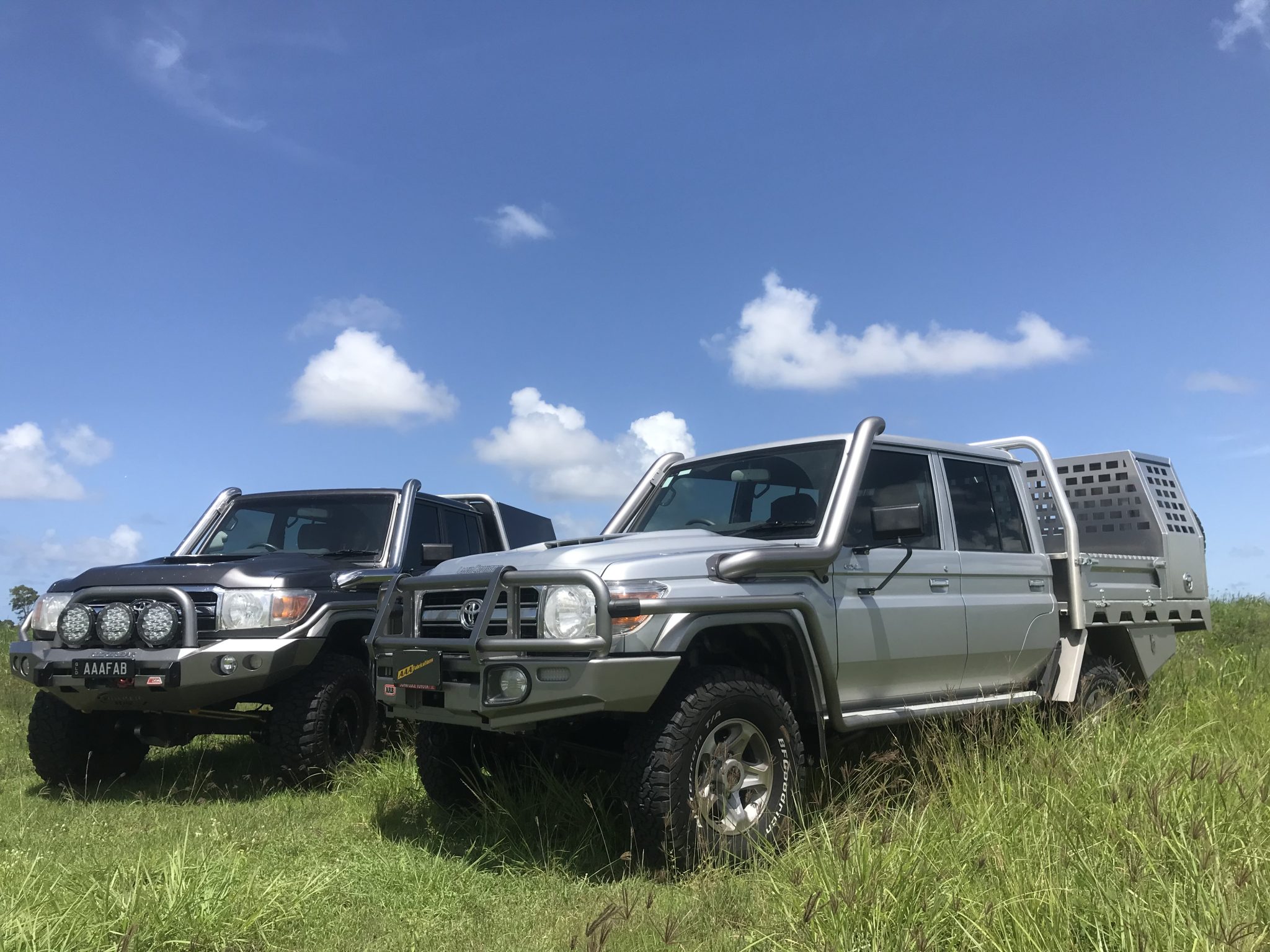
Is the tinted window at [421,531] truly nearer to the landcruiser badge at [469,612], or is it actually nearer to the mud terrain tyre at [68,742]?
the mud terrain tyre at [68,742]

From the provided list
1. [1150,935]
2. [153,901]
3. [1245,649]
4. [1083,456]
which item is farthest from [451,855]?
[1245,649]

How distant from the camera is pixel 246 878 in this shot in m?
3.84

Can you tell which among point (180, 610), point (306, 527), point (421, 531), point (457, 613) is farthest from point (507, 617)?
point (306, 527)

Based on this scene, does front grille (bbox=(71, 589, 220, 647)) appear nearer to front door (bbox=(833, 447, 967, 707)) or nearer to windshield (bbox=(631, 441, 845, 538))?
windshield (bbox=(631, 441, 845, 538))

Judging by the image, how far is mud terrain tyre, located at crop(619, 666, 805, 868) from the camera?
4.13m

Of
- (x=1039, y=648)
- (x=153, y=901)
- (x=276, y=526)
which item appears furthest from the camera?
(x=276, y=526)

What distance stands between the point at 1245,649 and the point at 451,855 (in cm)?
959

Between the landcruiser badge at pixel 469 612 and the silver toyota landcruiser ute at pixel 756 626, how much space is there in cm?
1

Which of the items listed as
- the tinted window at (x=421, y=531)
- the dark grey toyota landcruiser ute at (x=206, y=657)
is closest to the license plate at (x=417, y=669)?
the dark grey toyota landcruiser ute at (x=206, y=657)

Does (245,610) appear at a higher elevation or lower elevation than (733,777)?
higher

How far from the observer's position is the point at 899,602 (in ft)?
17.3

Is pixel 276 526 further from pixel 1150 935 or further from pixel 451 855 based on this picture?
pixel 1150 935

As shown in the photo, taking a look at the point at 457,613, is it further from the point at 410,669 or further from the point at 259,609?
the point at 259,609

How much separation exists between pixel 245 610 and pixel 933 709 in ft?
13.0
